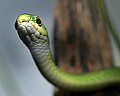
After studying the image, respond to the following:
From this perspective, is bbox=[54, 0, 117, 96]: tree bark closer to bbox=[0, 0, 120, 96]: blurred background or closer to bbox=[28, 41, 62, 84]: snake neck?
bbox=[28, 41, 62, 84]: snake neck

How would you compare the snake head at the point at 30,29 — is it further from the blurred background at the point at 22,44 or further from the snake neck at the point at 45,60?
the blurred background at the point at 22,44

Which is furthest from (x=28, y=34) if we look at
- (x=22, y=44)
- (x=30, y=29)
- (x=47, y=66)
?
(x=22, y=44)

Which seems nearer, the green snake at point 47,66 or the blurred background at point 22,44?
the green snake at point 47,66

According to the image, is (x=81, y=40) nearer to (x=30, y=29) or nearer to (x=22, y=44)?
(x=30, y=29)

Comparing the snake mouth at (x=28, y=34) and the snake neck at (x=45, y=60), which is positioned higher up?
the snake mouth at (x=28, y=34)

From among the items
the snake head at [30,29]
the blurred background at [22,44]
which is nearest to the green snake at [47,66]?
the snake head at [30,29]

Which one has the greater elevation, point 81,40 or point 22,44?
point 81,40

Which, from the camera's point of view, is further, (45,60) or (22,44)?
(22,44)
